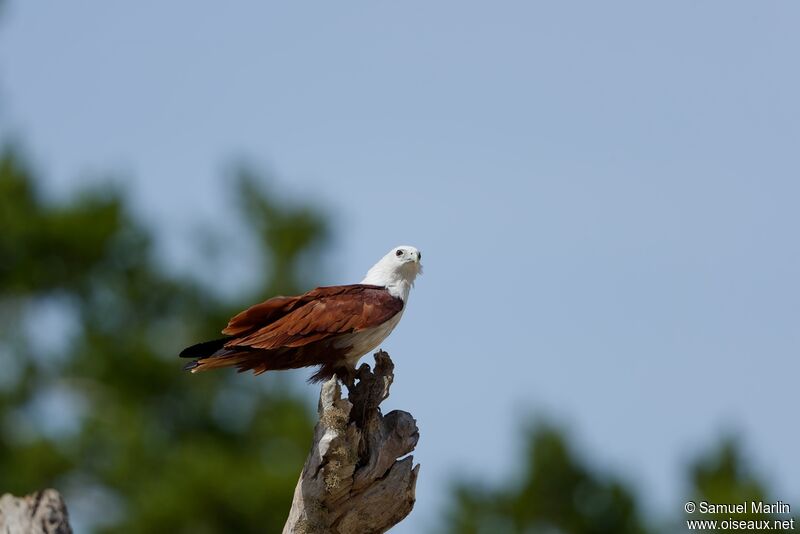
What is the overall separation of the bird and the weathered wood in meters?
1.71

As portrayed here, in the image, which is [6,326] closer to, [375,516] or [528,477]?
[528,477]

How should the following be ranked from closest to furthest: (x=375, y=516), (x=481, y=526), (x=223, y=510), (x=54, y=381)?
(x=375, y=516) → (x=481, y=526) → (x=223, y=510) → (x=54, y=381)

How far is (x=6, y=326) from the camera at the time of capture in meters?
30.8

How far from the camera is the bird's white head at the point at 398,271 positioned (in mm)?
10281

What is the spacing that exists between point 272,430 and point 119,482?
3345mm

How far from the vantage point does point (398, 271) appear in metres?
10.3

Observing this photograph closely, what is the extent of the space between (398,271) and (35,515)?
3.18 metres

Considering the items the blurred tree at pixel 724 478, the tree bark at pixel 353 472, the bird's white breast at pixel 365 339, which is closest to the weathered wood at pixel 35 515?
the tree bark at pixel 353 472

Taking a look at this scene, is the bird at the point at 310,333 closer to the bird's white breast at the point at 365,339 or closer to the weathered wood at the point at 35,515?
the bird's white breast at the point at 365,339

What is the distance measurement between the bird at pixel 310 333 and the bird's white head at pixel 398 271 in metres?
0.20

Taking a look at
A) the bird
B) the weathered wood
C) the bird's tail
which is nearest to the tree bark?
the bird

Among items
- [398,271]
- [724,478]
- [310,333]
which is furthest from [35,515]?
[724,478]

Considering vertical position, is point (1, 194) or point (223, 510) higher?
point (1, 194)

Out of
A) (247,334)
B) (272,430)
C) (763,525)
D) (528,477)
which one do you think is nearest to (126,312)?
(272,430)
